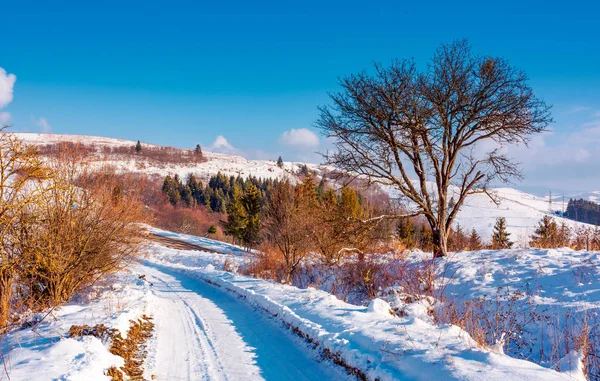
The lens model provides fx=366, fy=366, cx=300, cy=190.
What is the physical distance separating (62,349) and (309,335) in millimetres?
3920

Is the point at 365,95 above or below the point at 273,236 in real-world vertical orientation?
above

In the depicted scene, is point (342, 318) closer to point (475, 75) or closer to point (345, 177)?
point (345, 177)

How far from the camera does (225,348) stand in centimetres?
661

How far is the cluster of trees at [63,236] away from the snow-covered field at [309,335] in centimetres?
99

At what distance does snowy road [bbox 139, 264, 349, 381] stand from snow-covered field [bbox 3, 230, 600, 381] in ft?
0.06

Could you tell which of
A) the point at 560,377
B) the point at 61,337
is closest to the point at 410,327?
the point at 560,377

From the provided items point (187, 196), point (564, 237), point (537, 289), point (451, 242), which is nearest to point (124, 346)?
point (537, 289)

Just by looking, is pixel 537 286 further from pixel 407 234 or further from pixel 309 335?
pixel 407 234

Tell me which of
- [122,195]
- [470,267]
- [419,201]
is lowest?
[470,267]

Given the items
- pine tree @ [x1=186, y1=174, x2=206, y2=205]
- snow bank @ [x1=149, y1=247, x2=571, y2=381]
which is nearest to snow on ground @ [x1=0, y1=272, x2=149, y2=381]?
snow bank @ [x1=149, y1=247, x2=571, y2=381]

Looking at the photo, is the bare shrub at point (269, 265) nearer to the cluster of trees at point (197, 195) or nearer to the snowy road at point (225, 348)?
the snowy road at point (225, 348)

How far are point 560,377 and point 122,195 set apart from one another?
11.0 meters

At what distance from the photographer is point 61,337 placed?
231 inches

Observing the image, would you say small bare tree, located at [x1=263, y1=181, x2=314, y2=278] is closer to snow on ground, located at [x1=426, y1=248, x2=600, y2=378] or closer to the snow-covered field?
the snow-covered field
